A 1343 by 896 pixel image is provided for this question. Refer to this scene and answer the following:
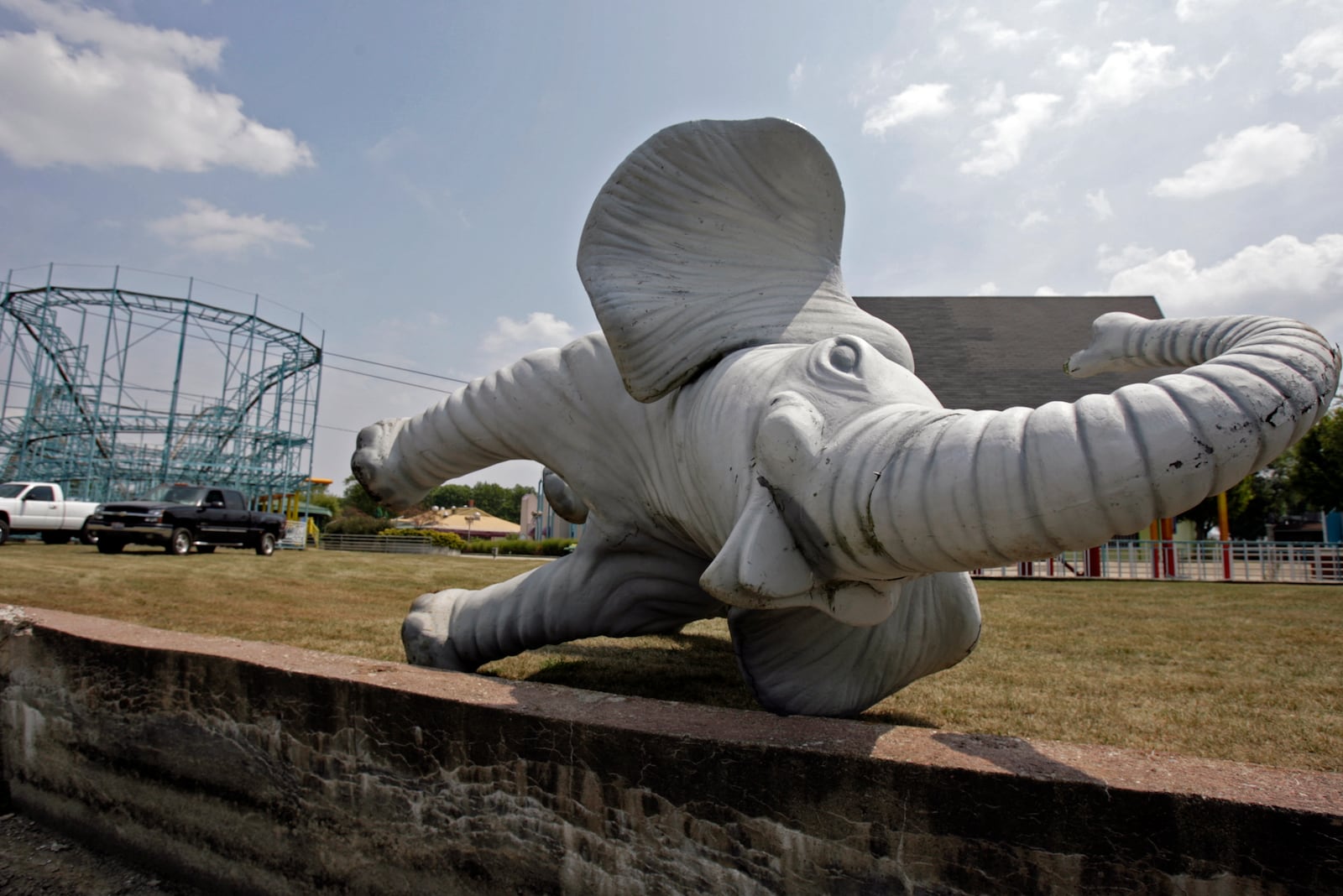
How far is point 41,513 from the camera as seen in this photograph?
523 inches

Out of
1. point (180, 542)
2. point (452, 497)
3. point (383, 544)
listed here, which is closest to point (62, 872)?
point (180, 542)

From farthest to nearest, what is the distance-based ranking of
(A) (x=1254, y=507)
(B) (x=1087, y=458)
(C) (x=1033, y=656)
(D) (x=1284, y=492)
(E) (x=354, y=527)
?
(A) (x=1254, y=507)
(D) (x=1284, y=492)
(E) (x=354, y=527)
(C) (x=1033, y=656)
(B) (x=1087, y=458)

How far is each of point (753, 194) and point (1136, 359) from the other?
1.05m

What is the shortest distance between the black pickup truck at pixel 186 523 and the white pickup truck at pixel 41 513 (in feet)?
3.63

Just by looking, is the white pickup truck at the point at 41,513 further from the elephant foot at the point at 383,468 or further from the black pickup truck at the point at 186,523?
the elephant foot at the point at 383,468

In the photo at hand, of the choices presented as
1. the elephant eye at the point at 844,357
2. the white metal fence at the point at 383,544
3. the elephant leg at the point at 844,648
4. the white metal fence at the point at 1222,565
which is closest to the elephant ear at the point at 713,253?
the elephant eye at the point at 844,357

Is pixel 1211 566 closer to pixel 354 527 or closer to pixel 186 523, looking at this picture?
pixel 186 523

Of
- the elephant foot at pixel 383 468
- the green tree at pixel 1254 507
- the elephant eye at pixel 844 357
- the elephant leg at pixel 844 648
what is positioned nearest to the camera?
the elephant eye at pixel 844 357

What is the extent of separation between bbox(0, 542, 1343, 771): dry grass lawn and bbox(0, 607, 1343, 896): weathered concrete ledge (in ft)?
2.60

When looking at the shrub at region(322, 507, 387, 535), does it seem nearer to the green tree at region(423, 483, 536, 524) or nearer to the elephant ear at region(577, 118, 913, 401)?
the elephant ear at region(577, 118, 913, 401)

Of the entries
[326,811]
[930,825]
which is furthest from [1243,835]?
[326,811]

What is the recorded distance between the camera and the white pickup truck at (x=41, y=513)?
506 inches

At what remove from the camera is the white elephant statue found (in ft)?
3.86

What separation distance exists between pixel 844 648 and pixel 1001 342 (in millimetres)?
14333
